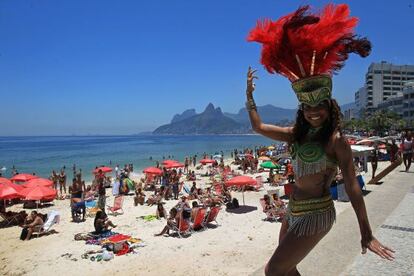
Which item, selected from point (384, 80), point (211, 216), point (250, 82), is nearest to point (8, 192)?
point (211, 216)

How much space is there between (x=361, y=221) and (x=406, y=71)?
421 feet

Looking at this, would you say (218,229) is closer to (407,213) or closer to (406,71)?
(407,213)

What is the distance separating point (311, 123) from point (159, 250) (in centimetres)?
727

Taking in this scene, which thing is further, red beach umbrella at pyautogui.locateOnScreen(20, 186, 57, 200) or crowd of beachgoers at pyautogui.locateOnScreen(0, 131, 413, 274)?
red beach umbrella at pyautogui.locateOnScreen(20, 186, 57, 200)

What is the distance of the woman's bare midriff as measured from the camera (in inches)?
98.9

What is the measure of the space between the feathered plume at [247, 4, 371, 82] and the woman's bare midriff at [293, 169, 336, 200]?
2.31 ft

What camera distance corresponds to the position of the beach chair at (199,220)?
10.7 metres

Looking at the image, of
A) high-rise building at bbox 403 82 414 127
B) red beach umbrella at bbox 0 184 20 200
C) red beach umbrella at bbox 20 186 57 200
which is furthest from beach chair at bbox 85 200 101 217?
high-rise building at bbox 403 82 414 127

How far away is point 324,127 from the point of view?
250cm

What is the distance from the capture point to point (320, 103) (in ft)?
8.14

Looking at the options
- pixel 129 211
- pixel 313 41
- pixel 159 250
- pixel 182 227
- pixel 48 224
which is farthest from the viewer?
pixel 129 211

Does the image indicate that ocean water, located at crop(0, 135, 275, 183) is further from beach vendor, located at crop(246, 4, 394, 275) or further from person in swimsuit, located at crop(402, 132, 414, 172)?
beach vendor, located at crop(246, 4, 394, 275)

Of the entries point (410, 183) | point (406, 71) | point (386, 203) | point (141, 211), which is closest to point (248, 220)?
point (386, 203)

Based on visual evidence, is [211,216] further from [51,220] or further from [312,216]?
[312,216]
